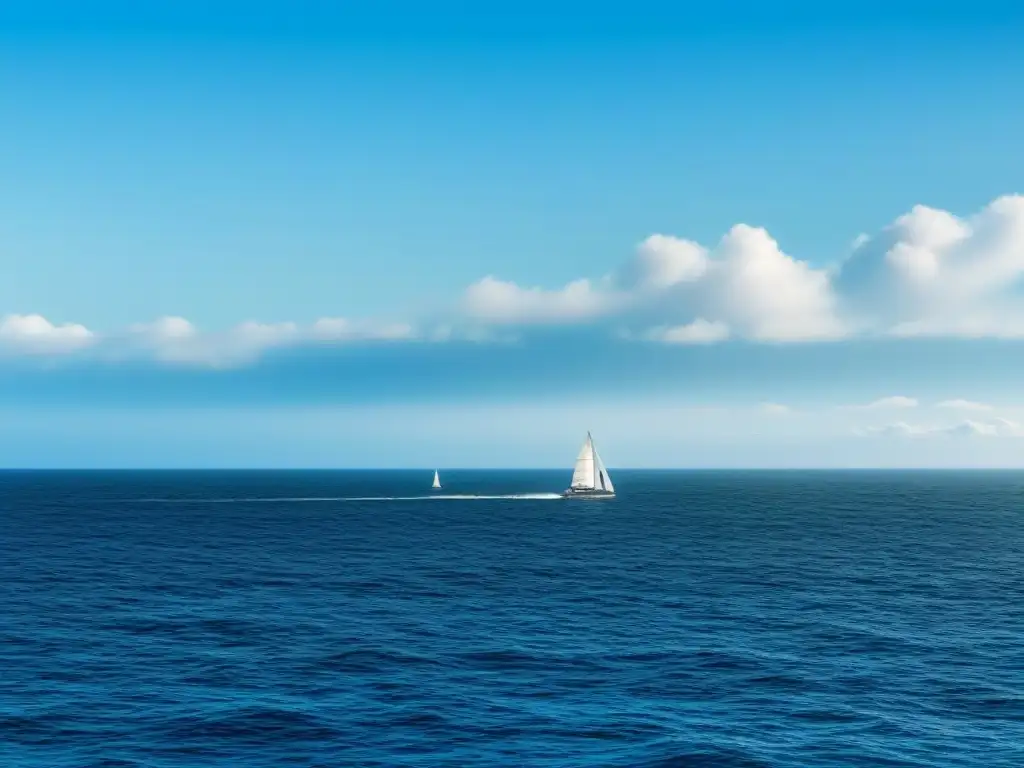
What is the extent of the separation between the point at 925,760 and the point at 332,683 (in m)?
35.0

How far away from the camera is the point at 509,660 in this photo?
61031 millimetres

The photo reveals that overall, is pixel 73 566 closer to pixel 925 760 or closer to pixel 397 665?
pixel 397 665

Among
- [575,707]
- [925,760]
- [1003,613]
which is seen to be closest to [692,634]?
[575,707]

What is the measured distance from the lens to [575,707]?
5066cm

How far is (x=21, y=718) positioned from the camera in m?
48.3

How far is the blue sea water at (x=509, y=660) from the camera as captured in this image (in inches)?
1772

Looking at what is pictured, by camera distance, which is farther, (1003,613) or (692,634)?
(1003,613)

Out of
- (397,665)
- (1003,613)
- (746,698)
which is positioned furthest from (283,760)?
(1003,613)

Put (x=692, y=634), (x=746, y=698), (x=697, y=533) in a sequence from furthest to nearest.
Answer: (x=697, y=533), (x=692, y=634), (x=746, y=698)

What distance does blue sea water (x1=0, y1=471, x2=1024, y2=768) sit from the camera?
45000mm

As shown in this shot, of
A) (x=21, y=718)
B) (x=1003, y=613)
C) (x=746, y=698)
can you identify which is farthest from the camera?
(x=1003, y=613)

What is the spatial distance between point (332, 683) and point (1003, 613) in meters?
62.8

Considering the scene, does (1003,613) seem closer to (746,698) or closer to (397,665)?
(746,698)

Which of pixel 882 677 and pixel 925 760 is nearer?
pixel 925 760
